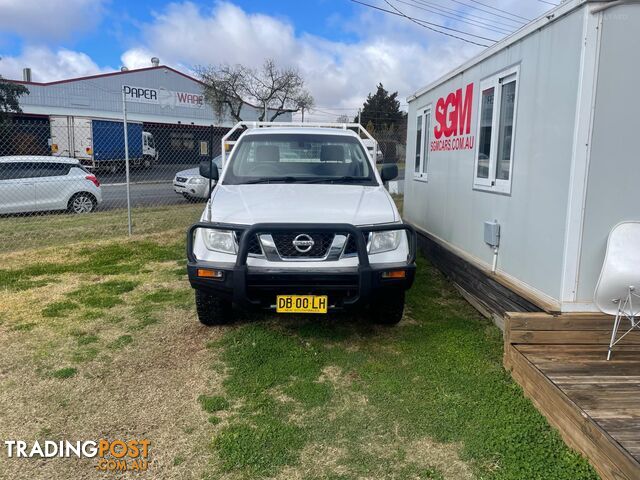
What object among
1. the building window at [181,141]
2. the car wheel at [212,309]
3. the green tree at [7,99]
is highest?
the green tree at [7,99]

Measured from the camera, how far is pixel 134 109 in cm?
3519

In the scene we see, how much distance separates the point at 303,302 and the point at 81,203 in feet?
35.2

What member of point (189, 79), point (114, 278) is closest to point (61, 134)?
point (189, 79)

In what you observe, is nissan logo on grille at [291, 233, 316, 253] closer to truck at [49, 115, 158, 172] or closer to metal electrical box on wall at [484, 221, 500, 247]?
metal electrical box on wall at [484, 221, 500, 247]

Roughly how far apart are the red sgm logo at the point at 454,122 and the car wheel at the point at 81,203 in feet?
30.7

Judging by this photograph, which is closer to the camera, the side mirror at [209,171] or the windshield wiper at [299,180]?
the windshield wiper at [299,180]

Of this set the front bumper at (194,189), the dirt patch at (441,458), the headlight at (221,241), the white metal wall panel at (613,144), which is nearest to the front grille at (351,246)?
the headlight at (221,241)

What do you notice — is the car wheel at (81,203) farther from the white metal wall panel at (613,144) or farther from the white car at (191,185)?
the white metal wall panel at (613,144)

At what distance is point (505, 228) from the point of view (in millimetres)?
4664

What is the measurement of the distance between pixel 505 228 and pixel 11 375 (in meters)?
4.24

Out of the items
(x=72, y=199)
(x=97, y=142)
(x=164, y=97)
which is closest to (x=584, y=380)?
(x=72, y=199)

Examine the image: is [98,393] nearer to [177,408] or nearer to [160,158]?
[177,408]

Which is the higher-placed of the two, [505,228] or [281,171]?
[281,171]

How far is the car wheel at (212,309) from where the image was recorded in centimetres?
440
